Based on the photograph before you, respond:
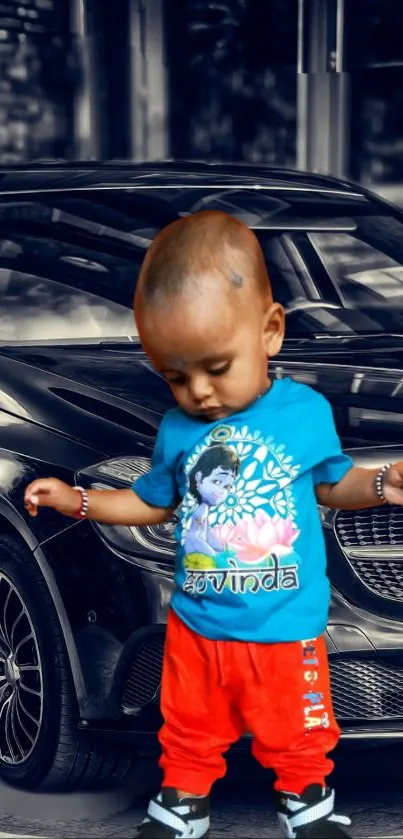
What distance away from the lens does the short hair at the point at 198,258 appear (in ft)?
10.2

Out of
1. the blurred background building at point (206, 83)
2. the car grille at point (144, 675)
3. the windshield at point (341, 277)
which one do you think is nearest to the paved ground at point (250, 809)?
the car grille at point (144, 675)

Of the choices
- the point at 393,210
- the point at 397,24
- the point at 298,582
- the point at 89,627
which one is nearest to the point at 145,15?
the point at 397,24

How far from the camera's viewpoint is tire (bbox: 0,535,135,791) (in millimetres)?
4156

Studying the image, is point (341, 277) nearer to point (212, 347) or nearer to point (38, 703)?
point (38, 703)

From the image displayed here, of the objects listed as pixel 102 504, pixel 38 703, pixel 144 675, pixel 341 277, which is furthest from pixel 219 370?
pixel 341 277

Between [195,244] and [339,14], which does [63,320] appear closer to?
[195,244]

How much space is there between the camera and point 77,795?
13.9 feet

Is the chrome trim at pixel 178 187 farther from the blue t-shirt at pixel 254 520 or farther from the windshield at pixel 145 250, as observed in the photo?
the blue t-shirt at pixel 254 520

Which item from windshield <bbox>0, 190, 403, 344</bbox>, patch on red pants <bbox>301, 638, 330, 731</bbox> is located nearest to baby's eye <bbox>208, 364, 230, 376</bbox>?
patch on red pants <bbox>301, 638, 330, 731</bbox>

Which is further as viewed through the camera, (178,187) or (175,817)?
(178,187)

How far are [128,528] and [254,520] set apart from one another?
0.97 meters

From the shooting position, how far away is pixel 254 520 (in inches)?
124

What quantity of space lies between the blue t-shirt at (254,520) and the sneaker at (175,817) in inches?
13.3

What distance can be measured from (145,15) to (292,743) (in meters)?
10.7
